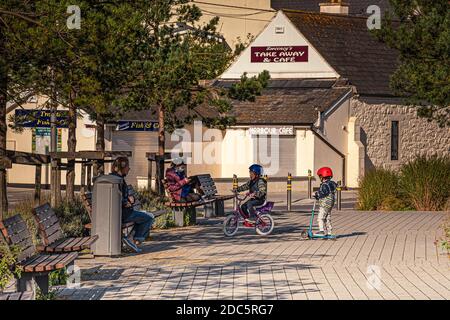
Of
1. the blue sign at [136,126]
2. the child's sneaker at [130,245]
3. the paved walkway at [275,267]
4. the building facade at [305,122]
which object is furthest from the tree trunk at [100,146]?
the blue sign at [136,126]

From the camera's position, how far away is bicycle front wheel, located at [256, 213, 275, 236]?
902 inches

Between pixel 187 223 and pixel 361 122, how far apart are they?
29.1m

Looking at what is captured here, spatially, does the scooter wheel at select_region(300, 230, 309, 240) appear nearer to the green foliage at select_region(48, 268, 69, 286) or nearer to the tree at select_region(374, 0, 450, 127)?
the green foliage at select_region(48, 268, 69, 286)

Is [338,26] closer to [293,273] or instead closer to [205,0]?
[205,0]

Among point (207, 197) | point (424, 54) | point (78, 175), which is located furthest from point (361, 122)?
point (207, 197)

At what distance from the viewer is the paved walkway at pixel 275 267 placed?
14.3 metres

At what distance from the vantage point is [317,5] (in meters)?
74.3

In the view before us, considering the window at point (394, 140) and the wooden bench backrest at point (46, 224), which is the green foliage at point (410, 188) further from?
the window at point (394, 140)

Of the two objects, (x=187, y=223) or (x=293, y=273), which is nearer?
(x=293, y=273)

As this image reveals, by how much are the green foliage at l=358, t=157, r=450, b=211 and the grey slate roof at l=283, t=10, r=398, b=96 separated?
808 inches

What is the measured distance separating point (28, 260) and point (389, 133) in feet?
138

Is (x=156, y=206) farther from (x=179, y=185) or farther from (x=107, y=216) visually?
(x=107, y=216)

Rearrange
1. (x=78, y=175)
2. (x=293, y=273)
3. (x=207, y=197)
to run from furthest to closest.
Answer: (x=78, y=175)
(x=207, y=197)
(x=293, y=273)

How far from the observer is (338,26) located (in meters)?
56.7
